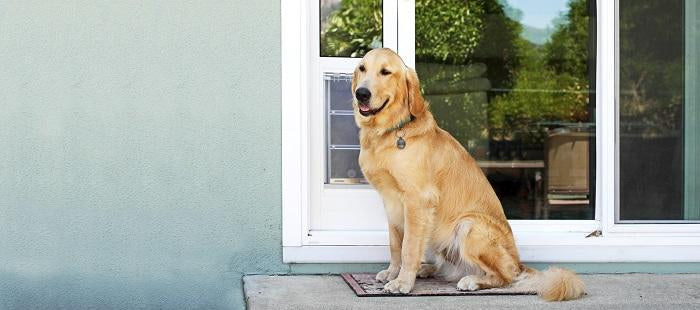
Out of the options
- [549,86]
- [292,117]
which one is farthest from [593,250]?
[549,86]

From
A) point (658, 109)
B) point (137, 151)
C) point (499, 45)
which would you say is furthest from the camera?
point (499, 45)

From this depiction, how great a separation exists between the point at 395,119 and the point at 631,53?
5.74 feet

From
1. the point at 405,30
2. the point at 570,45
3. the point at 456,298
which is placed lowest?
the point at 456,298

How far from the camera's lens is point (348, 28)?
13.0ft

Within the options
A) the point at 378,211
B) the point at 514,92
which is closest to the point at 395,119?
the point at 378,211

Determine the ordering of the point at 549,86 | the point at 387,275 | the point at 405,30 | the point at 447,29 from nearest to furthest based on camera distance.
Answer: the point at 387,275 → the point at 405,30 → the point at 447,29 → the point at 549,86

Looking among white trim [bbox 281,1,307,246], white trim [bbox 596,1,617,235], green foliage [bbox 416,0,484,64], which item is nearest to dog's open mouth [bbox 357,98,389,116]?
white trim [bbox 281,1,307,246]

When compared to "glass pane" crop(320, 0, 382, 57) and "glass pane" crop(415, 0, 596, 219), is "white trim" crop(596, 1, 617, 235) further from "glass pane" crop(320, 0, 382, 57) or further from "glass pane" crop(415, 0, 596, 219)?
"glass pane" crop(320, 0, 382, 57)

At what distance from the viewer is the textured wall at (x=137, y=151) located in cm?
353

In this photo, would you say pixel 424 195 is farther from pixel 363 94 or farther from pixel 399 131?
pixel 363 94

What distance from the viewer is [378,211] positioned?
12.7 ft

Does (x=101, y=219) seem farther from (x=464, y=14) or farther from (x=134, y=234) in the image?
(x=464, y=14)

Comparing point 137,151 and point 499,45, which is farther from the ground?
point 499,45

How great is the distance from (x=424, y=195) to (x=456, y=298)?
0.43 m
